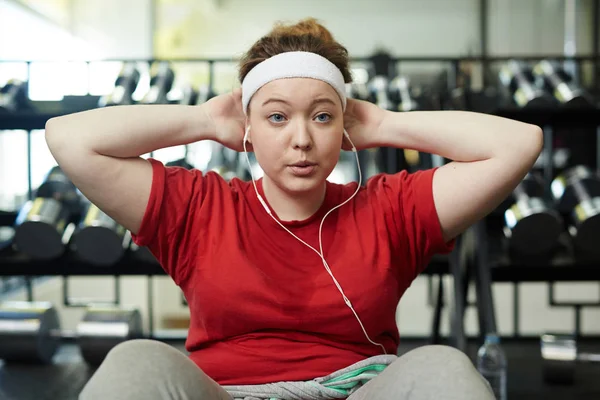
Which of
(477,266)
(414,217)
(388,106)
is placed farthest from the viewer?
(388,106)

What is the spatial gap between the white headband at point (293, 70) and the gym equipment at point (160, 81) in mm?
1497

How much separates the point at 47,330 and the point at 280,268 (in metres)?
1.57

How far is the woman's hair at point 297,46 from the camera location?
1.16 m

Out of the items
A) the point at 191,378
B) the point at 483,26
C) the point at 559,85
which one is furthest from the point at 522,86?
the point at 483,26

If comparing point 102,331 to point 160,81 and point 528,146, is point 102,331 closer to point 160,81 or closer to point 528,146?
point 160,81

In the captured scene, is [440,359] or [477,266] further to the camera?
[477,266]

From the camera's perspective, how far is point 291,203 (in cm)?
116

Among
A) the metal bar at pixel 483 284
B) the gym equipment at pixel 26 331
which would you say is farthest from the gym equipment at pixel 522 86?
the gym equipment at pixel 26 331

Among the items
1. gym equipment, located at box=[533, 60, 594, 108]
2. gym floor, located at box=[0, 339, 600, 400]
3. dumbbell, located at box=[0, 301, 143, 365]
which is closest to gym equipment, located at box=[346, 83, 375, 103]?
gym equipment, located at box=[533, 60, 594, 108]

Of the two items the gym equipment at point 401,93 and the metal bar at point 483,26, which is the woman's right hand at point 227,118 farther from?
the metal bar at point 483,26

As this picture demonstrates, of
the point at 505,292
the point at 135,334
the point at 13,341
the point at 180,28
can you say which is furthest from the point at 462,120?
the point at 180,28

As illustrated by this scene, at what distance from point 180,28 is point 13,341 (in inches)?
275

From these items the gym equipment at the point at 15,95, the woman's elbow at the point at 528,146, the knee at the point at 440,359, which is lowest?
the knee at the point at 440,359

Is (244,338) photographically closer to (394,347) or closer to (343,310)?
(343,310)
